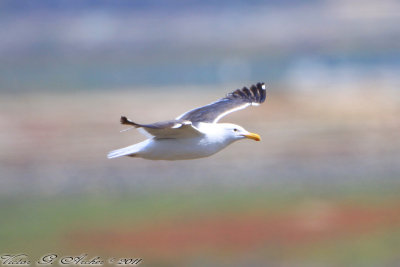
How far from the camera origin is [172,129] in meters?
9.88

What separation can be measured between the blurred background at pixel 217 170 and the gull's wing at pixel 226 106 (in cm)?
965

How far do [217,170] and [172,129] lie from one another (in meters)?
19.2

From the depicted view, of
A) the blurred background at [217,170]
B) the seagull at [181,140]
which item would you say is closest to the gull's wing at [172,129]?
the seagull at [181,140]

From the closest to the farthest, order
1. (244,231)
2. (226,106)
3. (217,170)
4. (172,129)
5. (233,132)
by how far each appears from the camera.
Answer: (172,129), (233,132), (226,106), (244,231), (217,170)

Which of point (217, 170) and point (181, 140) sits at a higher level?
point (217, 170)

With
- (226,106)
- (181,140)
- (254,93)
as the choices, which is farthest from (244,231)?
(181,140)

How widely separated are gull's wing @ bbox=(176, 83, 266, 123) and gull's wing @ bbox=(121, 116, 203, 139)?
39.0 inches

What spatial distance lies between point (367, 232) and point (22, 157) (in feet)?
38.1

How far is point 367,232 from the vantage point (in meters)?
24.7

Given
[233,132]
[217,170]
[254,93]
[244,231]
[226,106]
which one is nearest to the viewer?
[233,132]

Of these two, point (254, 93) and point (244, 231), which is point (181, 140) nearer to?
point (254, 93)

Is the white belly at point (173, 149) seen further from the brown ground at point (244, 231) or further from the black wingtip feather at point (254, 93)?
the brown ground at point (244, 231)

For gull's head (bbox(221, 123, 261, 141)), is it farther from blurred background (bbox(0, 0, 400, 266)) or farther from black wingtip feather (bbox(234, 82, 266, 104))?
blurred background (bbox(0, 0, 400, 266))

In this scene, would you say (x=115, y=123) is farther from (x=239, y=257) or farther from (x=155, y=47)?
(x=155, y=47)
